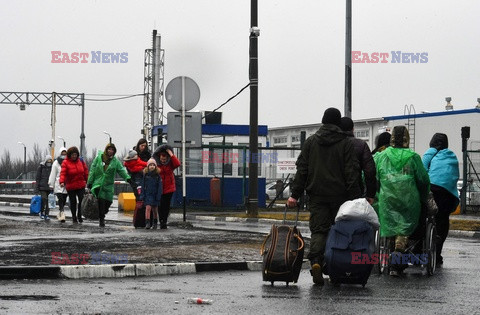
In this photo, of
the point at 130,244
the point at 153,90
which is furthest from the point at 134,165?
the point at 153,90

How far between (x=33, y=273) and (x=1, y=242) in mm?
4244

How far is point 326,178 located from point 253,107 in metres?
17.6

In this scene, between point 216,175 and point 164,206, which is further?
point 216,175

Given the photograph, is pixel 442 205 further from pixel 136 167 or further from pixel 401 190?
pixel 136 167

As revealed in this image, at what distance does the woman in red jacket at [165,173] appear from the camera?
1983 centimetres

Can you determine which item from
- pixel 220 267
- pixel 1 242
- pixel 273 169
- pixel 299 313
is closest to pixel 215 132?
→ pixel 1 242

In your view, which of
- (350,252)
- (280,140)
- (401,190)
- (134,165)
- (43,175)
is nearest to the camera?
(350,252)

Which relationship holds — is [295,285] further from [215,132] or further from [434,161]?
[215,132]

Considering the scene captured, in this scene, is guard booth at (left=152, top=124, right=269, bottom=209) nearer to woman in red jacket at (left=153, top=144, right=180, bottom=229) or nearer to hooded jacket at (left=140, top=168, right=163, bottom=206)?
woman in red jacket at (left=153, top=144, right=180, bottom=229)

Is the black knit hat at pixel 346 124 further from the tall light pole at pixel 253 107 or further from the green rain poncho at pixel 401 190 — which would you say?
the tall light pole at pixel 253 107

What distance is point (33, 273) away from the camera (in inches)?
412

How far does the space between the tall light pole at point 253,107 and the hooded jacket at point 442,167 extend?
14.3m

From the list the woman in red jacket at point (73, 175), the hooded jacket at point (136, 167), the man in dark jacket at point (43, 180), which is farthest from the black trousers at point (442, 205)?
the man in dark jacket at point (43, 180)

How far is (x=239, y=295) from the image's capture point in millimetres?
9125
